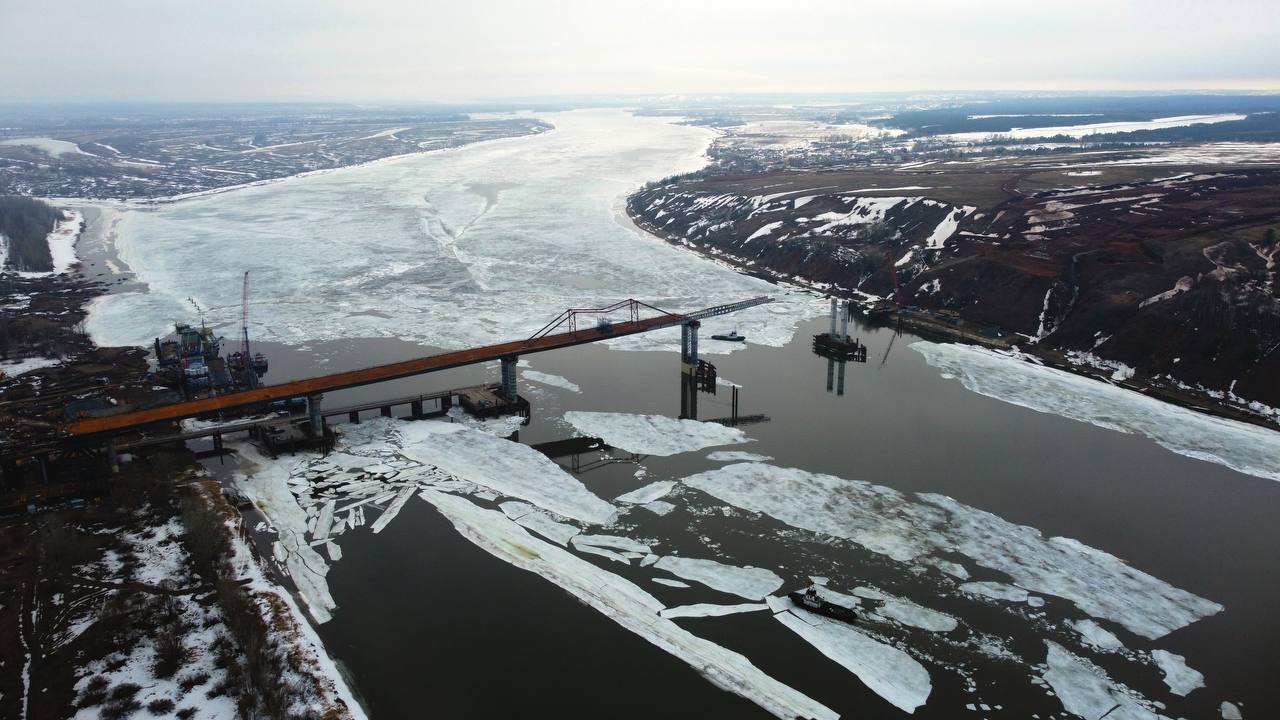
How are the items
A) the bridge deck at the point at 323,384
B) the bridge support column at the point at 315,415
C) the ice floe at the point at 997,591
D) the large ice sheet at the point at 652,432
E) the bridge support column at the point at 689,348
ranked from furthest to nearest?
the bridge support column at the point at 689,348
the large ice sheet at the point at 652,432
the bridge support column at the point at 315,415
the bridge deck at the point at 323,384
the ice floe at the point at 997,591

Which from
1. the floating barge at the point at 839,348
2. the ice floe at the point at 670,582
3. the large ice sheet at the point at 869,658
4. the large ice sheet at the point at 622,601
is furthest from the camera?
the floating barge at the point at 839,348

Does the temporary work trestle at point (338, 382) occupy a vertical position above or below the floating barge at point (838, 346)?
above

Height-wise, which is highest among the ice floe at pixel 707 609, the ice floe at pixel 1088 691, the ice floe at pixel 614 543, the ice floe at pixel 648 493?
the ice floe at pixel 648 493

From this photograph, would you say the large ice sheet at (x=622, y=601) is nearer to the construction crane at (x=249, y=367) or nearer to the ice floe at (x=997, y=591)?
the ice floe at (x=997, y=591)

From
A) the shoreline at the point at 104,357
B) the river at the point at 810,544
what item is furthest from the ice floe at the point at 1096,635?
the shoreline at the point at 104,357

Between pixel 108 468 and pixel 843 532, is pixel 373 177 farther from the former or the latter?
pixel 843 532

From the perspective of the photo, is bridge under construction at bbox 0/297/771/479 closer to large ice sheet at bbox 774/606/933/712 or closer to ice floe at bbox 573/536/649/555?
ice floe at bbox 573/536/649/555

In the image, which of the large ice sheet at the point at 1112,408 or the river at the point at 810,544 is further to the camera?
the large ice sheet at the point at 1112,408

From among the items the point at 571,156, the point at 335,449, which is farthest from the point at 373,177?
the point at 335,449

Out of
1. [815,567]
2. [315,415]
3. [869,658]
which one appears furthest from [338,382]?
[869,658]
